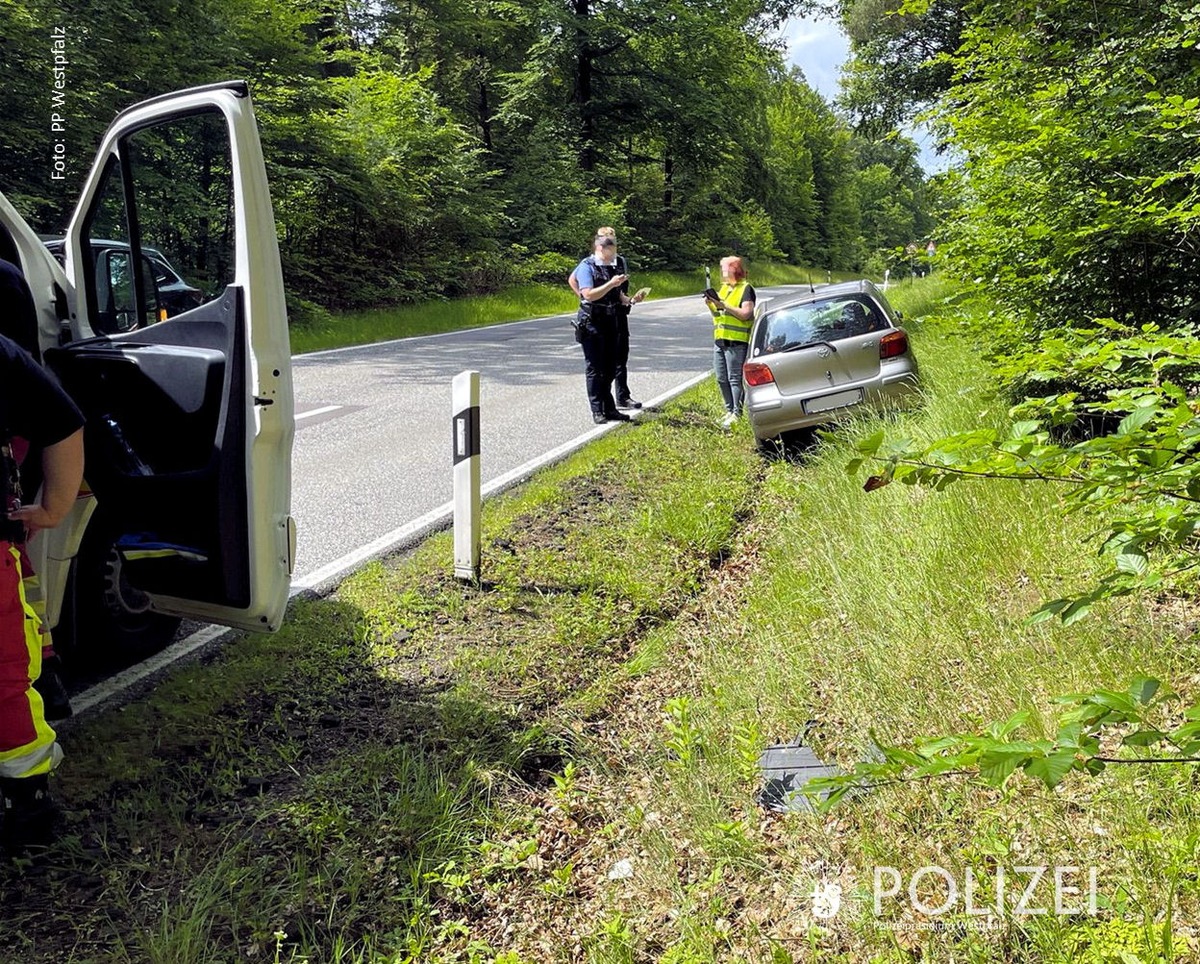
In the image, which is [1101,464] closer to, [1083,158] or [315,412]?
[1083,158]

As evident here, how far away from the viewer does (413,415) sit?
9430 millimetres

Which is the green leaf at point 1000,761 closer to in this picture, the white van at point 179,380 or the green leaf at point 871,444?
the green leaf at point 871,444

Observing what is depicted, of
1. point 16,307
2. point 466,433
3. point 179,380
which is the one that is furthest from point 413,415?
point 16,307

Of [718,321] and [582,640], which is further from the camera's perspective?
[718,321]

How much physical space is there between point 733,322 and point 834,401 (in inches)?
71.1

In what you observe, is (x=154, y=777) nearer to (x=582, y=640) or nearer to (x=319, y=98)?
(x=582, y=640)

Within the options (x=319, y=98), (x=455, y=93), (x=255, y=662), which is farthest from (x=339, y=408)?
(x=455, y=93)

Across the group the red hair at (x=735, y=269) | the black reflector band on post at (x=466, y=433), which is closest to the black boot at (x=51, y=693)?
the black reflector band on post at (x=466, y=433)

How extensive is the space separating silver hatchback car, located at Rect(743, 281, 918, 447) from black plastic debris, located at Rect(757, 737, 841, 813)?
4.91 metres

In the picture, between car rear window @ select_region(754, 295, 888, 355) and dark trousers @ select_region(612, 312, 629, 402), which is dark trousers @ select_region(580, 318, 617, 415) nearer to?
dark trousers @ select_region(612, 312, 629, 402)

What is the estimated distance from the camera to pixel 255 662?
4.08 m

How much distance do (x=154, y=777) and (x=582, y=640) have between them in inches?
78.6

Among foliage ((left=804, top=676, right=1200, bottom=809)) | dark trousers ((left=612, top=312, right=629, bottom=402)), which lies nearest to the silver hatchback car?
dark trousers ((left=612, top=312, right=629, bottom=402))

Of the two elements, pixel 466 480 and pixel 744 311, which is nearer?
pixel 466 480
